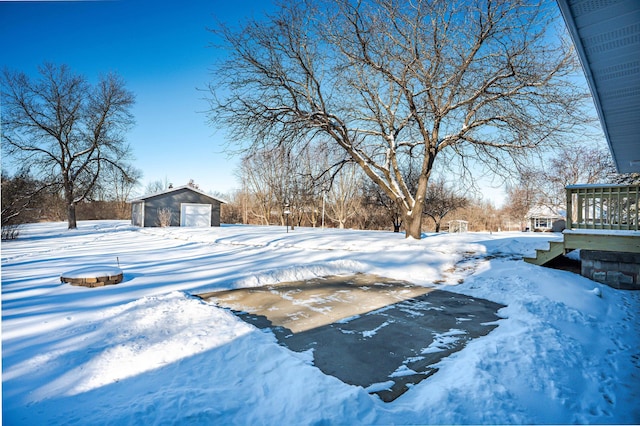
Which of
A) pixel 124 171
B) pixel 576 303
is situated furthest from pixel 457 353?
pixel 124 171

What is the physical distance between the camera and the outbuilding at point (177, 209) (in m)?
22.2

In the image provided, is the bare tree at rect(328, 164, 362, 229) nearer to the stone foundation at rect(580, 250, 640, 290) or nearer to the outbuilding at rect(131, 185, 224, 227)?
the outbuilding at rect(131, 185, 224, 227)

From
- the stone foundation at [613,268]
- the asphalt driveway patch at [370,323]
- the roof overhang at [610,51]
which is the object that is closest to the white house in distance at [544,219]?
the stone foundation at [613,268]

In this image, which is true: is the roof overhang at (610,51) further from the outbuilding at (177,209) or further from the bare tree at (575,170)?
the outbuilding at (177,209)

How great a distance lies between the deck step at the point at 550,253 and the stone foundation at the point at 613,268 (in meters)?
0.37

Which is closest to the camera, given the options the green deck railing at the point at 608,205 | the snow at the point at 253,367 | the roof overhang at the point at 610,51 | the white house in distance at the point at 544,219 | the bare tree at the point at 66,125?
the snow at the point at 253,367

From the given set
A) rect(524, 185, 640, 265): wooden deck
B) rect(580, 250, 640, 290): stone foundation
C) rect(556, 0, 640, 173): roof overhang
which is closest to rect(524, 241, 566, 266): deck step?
rect(524, 185, 640, 265): wooden deck

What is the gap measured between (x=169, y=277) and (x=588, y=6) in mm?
6815

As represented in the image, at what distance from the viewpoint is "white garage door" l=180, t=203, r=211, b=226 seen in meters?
23.5

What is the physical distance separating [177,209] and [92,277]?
19593 millimetres

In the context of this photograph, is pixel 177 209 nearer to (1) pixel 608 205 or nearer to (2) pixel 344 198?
(2) pixel 344 198

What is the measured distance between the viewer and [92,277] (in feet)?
16.7

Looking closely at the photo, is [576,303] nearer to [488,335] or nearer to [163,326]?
[488,335]

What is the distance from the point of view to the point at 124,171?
22.6 m
